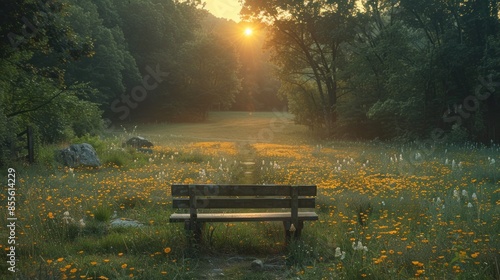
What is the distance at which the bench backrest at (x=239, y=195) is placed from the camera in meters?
7.65

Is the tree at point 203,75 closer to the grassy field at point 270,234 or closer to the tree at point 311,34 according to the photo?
the tree at point 311,34

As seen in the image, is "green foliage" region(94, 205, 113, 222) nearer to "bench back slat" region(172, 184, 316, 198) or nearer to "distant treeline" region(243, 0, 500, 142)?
"bench back slat" region(172, 184, 316, 198)

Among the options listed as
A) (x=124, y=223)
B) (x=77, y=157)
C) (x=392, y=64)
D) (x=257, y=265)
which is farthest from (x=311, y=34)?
(x=257, y=265)

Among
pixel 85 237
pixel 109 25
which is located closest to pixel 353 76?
pixel 85 237

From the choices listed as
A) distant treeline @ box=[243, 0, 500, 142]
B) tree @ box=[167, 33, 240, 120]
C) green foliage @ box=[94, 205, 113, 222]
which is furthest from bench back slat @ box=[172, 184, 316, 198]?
tree @ box=[167, 33, 240, 120]

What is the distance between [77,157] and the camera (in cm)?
1778

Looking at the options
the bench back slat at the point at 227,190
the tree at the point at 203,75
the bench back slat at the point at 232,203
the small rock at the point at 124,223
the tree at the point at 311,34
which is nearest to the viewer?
the bench back slat at the point at 227,190

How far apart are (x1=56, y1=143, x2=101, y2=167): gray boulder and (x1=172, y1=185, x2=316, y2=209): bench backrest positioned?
1104 centimetres

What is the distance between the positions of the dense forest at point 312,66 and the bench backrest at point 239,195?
24.5 ft

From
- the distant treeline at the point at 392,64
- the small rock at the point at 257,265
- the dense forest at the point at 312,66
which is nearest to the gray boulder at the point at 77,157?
the dense forest at the point at 312,66

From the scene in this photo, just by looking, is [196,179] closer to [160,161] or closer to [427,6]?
[160,161]

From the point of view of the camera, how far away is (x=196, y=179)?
14820 millimetres

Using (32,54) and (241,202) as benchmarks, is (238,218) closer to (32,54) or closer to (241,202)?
(241,202)

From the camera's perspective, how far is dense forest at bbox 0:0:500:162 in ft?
48.3
